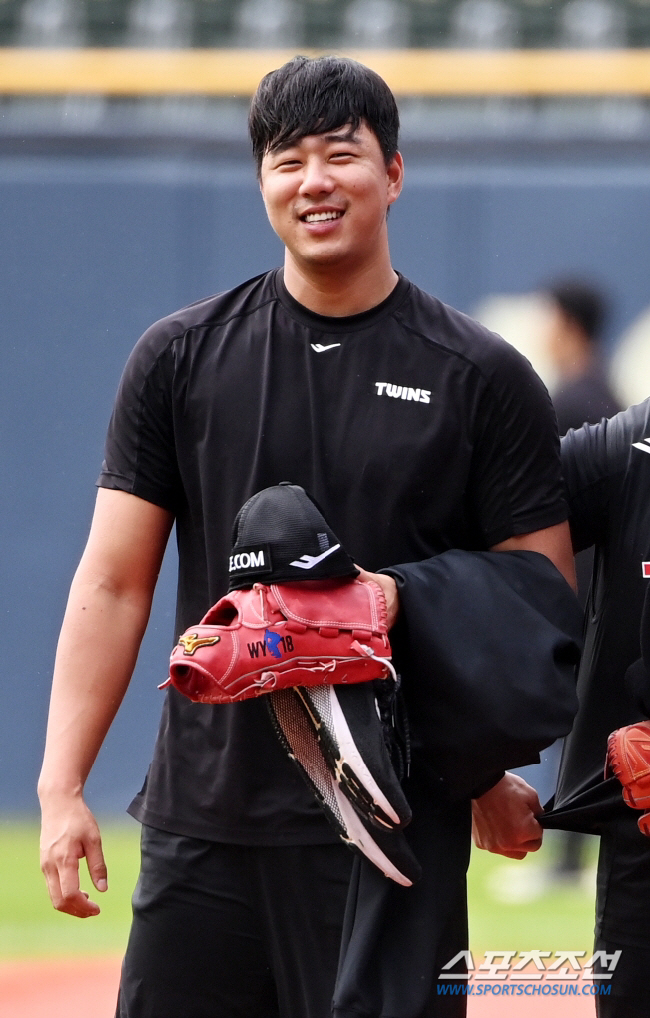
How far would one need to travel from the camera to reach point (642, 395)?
6430mm

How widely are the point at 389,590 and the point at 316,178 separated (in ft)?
2.02

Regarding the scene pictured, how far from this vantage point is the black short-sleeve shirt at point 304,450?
199cm

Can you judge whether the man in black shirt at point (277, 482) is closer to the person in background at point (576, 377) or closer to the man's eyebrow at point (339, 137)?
the man's eyebrow at point (339, 137)

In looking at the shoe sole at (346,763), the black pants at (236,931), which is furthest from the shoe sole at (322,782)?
the black pants at (236,931)

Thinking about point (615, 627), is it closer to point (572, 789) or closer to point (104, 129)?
point (572, 789)

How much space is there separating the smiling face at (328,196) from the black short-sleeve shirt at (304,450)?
0.11m

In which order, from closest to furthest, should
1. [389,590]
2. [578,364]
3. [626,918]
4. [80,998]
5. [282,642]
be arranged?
[282,642] < [389,590] < [626,918] < [80,998] < [578,364]

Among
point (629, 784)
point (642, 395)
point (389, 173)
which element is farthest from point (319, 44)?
point (629, 784)

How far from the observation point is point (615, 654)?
2.15 metres

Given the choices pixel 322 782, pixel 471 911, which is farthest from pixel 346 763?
pixel 471 911

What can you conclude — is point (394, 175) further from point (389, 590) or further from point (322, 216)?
point (389, 590)

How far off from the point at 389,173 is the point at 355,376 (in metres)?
0.35

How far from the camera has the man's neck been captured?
207cm

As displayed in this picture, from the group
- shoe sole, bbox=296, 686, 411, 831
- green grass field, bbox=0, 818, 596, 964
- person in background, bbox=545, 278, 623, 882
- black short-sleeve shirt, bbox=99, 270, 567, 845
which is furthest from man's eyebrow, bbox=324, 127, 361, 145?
green grass field, bbox=0, 818, 596, 964
